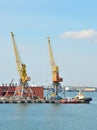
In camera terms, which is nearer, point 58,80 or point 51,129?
point 51,129

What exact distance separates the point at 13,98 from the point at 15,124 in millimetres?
68252

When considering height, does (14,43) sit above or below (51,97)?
above

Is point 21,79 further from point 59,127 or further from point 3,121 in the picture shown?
point 59,127

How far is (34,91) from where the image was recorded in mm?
155500

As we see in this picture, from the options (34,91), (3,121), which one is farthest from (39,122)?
(34,91)

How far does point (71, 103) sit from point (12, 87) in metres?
25.3

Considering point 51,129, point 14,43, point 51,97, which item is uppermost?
point 14,43

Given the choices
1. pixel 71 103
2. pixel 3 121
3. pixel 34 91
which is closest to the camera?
pixel 3 121

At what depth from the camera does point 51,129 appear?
7019 cm

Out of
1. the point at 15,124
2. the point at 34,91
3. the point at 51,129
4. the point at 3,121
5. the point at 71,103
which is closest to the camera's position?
the point at 51,129

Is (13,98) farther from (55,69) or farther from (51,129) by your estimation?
(51,129)

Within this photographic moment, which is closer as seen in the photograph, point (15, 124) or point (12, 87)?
point (15, 124)

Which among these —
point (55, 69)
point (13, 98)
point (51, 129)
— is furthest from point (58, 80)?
point (51, 129)

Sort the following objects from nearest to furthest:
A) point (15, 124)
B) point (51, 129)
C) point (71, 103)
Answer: point (51, 129) < point (15, 124) < point (71, 103)
